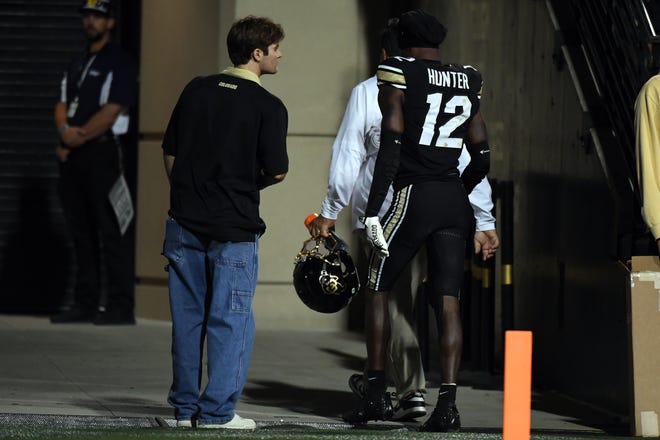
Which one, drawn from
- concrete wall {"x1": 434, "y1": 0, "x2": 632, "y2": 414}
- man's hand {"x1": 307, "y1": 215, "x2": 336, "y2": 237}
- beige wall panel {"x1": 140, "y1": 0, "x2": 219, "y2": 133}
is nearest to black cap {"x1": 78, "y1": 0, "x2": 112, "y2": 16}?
beige wall panel {"x1": 140, "y1": 0, "x2": 219, "y2": 133}

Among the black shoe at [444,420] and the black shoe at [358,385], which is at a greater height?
the black shoe at [358,385]

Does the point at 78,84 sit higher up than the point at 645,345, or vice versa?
the point at 78,84

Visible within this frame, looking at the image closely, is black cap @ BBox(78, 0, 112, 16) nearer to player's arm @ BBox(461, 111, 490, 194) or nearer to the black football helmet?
the black football helmet

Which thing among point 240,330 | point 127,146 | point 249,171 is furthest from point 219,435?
point 127,146

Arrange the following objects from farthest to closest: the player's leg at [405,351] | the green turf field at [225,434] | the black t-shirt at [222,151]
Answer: the player's leg at [405,351]
the black t-shirt at [222,151]
the green turf field at [225,434]

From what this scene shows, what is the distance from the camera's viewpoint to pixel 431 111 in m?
7.63

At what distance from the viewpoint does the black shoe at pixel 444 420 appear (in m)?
7.47

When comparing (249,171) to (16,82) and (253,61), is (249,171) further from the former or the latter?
(16,82)

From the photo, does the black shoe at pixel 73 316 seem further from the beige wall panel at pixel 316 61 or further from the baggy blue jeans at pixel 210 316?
the baggy blue jeans at pixel 210 316

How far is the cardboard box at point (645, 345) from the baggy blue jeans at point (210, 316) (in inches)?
73.6

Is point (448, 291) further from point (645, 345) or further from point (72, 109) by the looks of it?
point (72, 109)

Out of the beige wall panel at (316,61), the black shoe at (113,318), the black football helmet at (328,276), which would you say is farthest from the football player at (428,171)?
the black shoe at (113,318)

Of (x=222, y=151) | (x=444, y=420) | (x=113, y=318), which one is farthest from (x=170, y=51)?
(x=444, y=420)

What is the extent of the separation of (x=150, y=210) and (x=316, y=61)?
2009 mm
